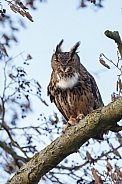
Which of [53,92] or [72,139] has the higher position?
[53,92]

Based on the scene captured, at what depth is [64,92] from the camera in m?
4.13

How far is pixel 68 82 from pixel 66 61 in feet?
0.94

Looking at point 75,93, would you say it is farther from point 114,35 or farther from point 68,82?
point 114,35

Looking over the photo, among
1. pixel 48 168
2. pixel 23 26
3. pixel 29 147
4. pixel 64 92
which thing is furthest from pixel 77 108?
pixel 29 147

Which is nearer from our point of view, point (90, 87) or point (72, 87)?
point (72, 87)

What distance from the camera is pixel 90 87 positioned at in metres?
4.29

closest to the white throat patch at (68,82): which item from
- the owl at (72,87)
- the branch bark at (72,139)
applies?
the owl at (72,87)

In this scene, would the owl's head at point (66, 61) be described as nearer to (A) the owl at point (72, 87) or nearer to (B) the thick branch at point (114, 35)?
(A) the owl at point (72, 87)

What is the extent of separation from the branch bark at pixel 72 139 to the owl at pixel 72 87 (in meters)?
1.36

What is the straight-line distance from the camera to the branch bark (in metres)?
2.53

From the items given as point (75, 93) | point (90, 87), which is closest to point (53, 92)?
point (75, 93)

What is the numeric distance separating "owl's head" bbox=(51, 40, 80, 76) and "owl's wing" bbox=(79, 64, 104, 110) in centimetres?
8

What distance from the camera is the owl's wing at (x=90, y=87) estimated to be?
4.23 meters

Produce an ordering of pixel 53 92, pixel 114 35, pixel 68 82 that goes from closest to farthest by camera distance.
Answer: pixel 114 35, pixel 68 82, pixel 53 92
